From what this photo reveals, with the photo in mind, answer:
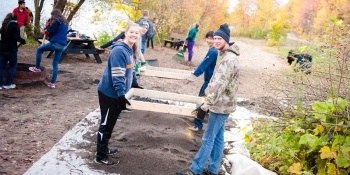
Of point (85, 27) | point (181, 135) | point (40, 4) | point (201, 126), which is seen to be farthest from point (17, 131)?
point (85, 27)

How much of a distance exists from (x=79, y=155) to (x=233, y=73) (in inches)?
84.0

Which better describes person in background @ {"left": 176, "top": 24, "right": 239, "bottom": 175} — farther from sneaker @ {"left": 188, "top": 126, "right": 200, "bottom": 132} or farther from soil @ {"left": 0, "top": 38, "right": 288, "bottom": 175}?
sneaker @ {"left": 188, "top": 126, "right": 200, "bottom": 132}

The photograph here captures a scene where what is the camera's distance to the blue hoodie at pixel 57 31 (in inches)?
268

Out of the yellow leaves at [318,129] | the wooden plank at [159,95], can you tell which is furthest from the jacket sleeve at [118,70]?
the yellow leaves at [318,129]

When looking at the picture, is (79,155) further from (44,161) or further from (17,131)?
(17,131)

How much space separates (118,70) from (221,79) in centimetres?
115

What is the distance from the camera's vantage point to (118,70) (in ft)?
12.0

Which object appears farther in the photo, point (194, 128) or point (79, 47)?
point (79, 47)

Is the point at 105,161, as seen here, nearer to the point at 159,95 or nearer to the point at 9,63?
the point at 159,95

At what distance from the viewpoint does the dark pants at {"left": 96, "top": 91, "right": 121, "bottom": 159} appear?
380cm

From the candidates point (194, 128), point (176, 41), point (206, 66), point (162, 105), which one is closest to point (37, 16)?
point (176, 41)

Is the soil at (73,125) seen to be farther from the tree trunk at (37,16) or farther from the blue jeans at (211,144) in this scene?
the tree trunk at (37,16)

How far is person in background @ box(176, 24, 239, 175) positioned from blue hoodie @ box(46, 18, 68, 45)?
4.14 metres

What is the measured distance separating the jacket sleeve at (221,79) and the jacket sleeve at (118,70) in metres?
0.98
